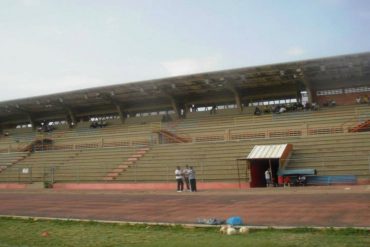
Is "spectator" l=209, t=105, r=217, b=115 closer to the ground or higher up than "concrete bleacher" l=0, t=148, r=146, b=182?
higher up

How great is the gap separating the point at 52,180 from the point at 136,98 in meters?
16.0

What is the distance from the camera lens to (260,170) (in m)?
25.6

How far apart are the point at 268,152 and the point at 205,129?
1142 cm

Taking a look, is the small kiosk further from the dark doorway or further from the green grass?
the green grass

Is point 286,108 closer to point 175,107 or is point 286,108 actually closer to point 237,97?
point 237,97

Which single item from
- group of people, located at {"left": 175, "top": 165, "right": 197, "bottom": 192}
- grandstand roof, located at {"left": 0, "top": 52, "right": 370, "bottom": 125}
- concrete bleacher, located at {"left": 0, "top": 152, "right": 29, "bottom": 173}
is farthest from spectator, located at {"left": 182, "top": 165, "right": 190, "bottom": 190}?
concrete bleacher, located at {"left": 0, "top": 152, "right": 29, "bottom": 173}

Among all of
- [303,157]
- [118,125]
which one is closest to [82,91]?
[118,125]

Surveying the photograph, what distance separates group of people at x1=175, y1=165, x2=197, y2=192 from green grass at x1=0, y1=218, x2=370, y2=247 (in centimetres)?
1182

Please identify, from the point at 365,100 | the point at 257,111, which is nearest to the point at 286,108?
the point at 257,111

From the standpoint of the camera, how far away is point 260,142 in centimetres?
2892

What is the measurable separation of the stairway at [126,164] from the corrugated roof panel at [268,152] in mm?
9394

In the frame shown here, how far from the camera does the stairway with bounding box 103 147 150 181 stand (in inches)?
1188

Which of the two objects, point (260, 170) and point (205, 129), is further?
point (205, 129)

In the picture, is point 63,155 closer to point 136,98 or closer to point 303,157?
point 136,98
